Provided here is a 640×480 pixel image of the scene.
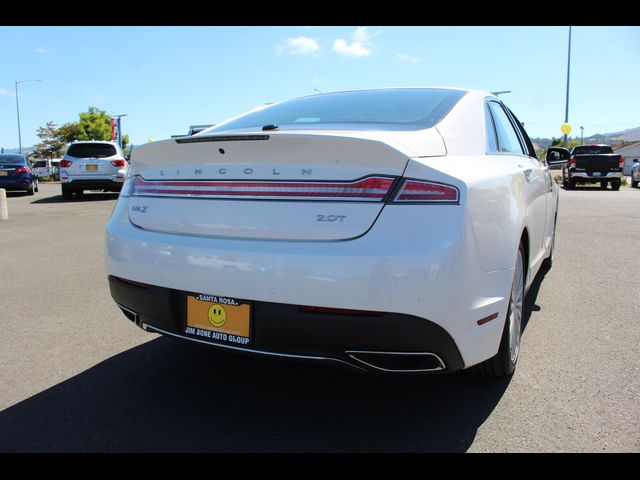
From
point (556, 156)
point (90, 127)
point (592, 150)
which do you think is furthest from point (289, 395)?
point (90, 127)

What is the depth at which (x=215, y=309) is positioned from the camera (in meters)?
2.36

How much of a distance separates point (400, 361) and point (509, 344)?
2.89 ft

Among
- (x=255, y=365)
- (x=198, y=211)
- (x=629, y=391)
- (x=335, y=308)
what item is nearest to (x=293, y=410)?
(x=255, y=365)

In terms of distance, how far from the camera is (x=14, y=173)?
17.3m

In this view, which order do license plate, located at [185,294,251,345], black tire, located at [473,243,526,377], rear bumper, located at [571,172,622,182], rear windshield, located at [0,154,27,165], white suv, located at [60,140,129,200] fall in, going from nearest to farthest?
license plate, located at [185,294,251,345], black tire, located at [473,243,526,377], white suv, located at [60,140,129,200], rear windshield, located at [0,154,27,165], rear bumper, located at [571,172,622,182]

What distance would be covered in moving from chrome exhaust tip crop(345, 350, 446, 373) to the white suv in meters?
13.8

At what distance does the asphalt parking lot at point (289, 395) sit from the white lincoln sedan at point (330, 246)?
0.36m

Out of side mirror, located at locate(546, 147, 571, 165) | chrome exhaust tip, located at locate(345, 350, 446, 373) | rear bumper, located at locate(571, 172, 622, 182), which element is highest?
side mirror, located at locate(546, 147, 571, 165)

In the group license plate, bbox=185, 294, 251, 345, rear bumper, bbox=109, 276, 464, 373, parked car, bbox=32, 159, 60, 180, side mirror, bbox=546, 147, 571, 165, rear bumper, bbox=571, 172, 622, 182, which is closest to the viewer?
rear bumper, bbox=109, 276, 464, 373

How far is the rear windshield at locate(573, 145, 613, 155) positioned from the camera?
21.3m

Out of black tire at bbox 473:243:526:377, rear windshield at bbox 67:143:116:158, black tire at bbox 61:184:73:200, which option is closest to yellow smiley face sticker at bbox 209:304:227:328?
black tire at bbox 473:243:526:377

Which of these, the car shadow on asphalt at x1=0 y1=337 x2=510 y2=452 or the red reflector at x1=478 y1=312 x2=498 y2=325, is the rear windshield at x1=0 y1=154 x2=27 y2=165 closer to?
the car shadow on asphalt at x1=0 y1=337 x2=510 y2=452

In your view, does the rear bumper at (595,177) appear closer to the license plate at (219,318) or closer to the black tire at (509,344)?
the black tire at (509,344)

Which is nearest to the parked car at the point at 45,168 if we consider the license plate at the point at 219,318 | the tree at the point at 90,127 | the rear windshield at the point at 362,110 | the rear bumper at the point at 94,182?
the tree at the point at 90,127
